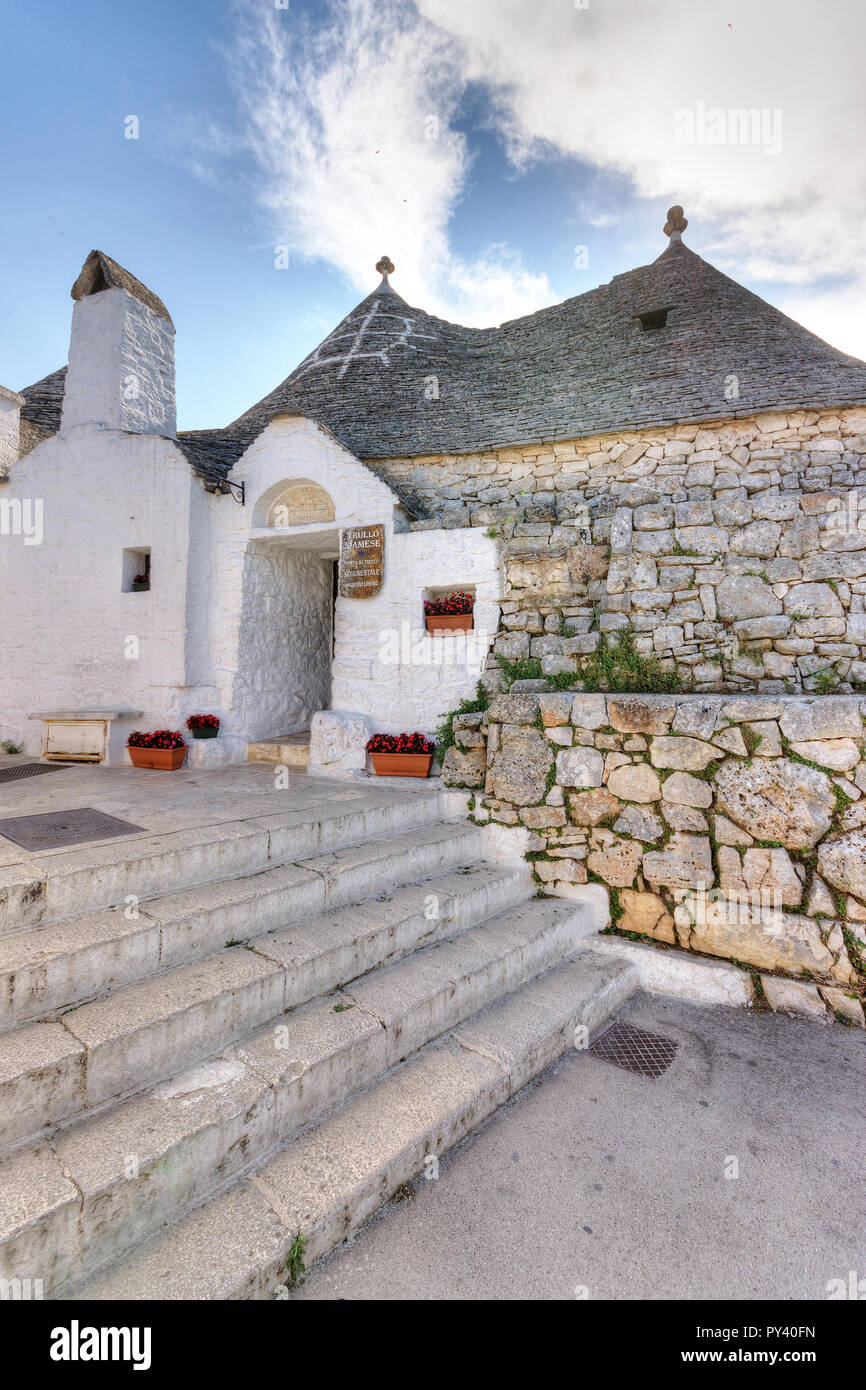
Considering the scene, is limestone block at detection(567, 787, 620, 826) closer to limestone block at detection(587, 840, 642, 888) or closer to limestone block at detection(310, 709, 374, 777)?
limestone block at detection(587, 840, 642, 888)

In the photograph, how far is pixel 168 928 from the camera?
288 cm

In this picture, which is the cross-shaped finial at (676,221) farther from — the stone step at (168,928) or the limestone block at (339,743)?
the stone step at (168,928)

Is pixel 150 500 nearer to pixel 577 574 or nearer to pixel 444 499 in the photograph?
pixel 444 499

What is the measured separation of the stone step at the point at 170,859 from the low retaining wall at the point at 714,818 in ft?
4.58

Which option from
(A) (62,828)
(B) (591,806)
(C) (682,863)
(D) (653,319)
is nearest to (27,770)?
(A) (62,828)

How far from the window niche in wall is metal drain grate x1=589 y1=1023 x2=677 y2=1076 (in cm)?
683

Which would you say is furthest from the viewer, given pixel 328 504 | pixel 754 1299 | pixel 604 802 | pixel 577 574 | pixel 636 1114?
pixel 328 504

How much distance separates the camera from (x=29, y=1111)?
6.82ft

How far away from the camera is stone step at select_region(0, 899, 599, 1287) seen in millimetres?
1843

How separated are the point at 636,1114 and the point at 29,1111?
9.00 feet

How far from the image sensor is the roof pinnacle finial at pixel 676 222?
9.12 meters

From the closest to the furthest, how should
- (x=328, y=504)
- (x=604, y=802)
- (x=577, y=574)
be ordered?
(x=604, y=802)
(x=577, y=574)
(x=328, y=504)

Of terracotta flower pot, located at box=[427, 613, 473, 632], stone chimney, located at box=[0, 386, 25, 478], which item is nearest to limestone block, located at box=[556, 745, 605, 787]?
terracotta flower pot, located at box=[427, 613, 473, 632]

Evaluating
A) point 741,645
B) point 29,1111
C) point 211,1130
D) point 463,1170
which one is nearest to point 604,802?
point 741,645
